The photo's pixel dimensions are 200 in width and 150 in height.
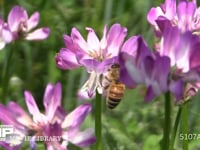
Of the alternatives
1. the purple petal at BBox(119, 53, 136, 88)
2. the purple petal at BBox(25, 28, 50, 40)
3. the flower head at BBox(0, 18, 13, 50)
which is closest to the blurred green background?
the purple petal at BBox(25, 28, 50, 40)

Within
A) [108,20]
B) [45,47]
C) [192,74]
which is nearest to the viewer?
[192,74]

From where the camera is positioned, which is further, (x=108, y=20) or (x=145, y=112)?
(x=108, y=20)

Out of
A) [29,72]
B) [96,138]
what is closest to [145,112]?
[29,72]

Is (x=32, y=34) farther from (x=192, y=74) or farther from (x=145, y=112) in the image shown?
(x=192, y=74)

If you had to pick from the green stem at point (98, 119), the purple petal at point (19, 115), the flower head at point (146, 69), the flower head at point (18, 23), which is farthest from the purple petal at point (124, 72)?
the flower head at point (18, 23)

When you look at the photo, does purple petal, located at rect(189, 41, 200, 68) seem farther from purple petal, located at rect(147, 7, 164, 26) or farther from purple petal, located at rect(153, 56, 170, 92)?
purple petal, located at rect(147, 7, 164, 26)

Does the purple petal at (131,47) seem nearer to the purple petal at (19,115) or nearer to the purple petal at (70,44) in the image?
the purple petal at (70,44)
